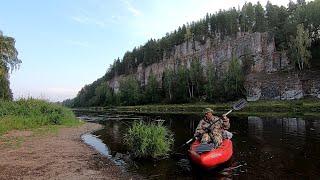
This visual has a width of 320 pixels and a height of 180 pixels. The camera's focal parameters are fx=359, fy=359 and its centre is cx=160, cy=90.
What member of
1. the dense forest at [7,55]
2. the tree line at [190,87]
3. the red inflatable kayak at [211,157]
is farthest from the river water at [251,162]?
the tree line at [190,87]

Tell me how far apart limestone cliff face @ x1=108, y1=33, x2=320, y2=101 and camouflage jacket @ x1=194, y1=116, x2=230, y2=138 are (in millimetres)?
68584

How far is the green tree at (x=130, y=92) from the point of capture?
137m

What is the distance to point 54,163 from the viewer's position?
57.9 feet

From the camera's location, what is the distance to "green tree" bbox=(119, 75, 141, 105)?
137 metres

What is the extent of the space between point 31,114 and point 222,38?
11099 cm

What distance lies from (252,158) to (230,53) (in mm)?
107515

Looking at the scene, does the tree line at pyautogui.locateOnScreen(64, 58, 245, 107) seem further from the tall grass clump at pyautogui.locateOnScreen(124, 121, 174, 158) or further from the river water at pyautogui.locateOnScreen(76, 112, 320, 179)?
the tall grass clump at pyautogui.locateOnScreen(124, 121, 174, 158)

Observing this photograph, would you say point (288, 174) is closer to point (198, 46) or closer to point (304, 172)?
point (304, 172)

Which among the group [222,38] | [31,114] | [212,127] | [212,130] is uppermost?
[222,38]

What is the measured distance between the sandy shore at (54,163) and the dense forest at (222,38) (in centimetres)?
7606

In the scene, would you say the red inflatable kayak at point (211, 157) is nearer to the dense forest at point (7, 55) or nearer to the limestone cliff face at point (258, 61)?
the dense forest at point (7, 55)

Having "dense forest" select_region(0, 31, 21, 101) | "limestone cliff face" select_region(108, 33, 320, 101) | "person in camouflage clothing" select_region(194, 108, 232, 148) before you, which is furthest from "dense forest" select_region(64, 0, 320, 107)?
"person in camouflage clothing" select_region(194, 108, 232, 148)

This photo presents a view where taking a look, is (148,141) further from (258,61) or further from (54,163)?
(258,61)

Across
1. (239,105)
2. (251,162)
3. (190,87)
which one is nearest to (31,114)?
(239,105)
